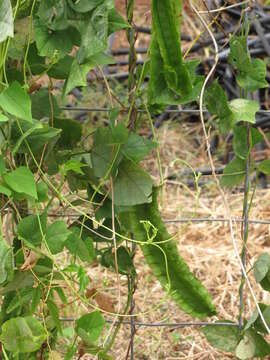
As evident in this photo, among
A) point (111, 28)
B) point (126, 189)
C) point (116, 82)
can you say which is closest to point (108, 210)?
point (126, 189)

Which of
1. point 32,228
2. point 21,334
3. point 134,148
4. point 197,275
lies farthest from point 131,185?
point 197,275

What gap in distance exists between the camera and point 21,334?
91 cm

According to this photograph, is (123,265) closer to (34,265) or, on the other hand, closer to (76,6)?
(34,265)

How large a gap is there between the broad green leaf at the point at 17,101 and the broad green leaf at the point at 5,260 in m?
0.17

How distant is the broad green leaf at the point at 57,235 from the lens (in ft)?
2.96

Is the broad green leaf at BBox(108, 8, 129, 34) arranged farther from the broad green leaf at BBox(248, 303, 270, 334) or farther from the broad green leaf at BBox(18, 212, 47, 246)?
the broad green leaf at BBox(248, 303, 270, 334)

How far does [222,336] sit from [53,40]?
0.57m

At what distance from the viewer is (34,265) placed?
0.92 m

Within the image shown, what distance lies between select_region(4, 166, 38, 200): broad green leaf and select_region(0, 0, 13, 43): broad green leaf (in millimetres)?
184

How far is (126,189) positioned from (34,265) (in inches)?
7.1

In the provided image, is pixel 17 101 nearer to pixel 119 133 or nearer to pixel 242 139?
pixel 119 133

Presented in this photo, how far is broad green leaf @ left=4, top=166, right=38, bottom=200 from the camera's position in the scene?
0.84 metres

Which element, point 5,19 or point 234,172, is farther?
point 234,172

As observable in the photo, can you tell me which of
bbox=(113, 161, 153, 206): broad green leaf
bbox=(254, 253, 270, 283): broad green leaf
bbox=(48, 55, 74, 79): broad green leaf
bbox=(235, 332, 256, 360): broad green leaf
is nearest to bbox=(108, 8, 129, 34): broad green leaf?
bbox=(48, 55, 74, 79): broad green leaf
